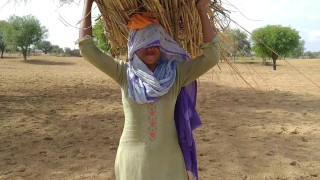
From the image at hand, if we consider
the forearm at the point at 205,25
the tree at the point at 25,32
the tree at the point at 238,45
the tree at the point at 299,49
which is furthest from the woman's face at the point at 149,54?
the tree at the point at 25,32

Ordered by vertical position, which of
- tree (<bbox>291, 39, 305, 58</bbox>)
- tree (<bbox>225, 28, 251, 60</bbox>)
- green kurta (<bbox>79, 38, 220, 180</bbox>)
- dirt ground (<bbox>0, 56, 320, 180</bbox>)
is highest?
tree (<bbox>291, 39, 305, 58</bbox>)

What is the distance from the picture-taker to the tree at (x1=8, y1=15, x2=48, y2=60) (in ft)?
116

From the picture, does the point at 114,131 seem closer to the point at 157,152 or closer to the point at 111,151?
the point at 111,151

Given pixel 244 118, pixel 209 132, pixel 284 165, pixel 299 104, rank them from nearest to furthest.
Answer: pixel 284 165
pixel 209 132
pixel 244 118
pixel 299 104

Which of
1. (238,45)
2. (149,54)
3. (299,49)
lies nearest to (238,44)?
(238,45)

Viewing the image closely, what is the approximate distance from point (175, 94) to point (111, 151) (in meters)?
3.11

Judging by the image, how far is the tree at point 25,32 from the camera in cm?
3522

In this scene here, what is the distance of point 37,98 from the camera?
9.05 meters

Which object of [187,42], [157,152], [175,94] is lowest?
[157,152]

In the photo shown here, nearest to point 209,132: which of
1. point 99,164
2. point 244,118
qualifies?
point 244,118

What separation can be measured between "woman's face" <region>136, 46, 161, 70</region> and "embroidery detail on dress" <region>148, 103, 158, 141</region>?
200 millimetres

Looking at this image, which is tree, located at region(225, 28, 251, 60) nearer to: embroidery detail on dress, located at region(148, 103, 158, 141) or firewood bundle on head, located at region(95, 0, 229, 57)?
firewood bundle on head, located at region(95, 0, 229, 57)

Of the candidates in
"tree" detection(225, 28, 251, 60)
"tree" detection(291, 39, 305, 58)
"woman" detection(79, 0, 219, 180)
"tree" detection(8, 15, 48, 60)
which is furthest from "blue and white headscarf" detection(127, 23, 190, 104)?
"tree" detection(8, 15, 48, 60)

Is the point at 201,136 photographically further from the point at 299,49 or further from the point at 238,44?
the point at 299,49
